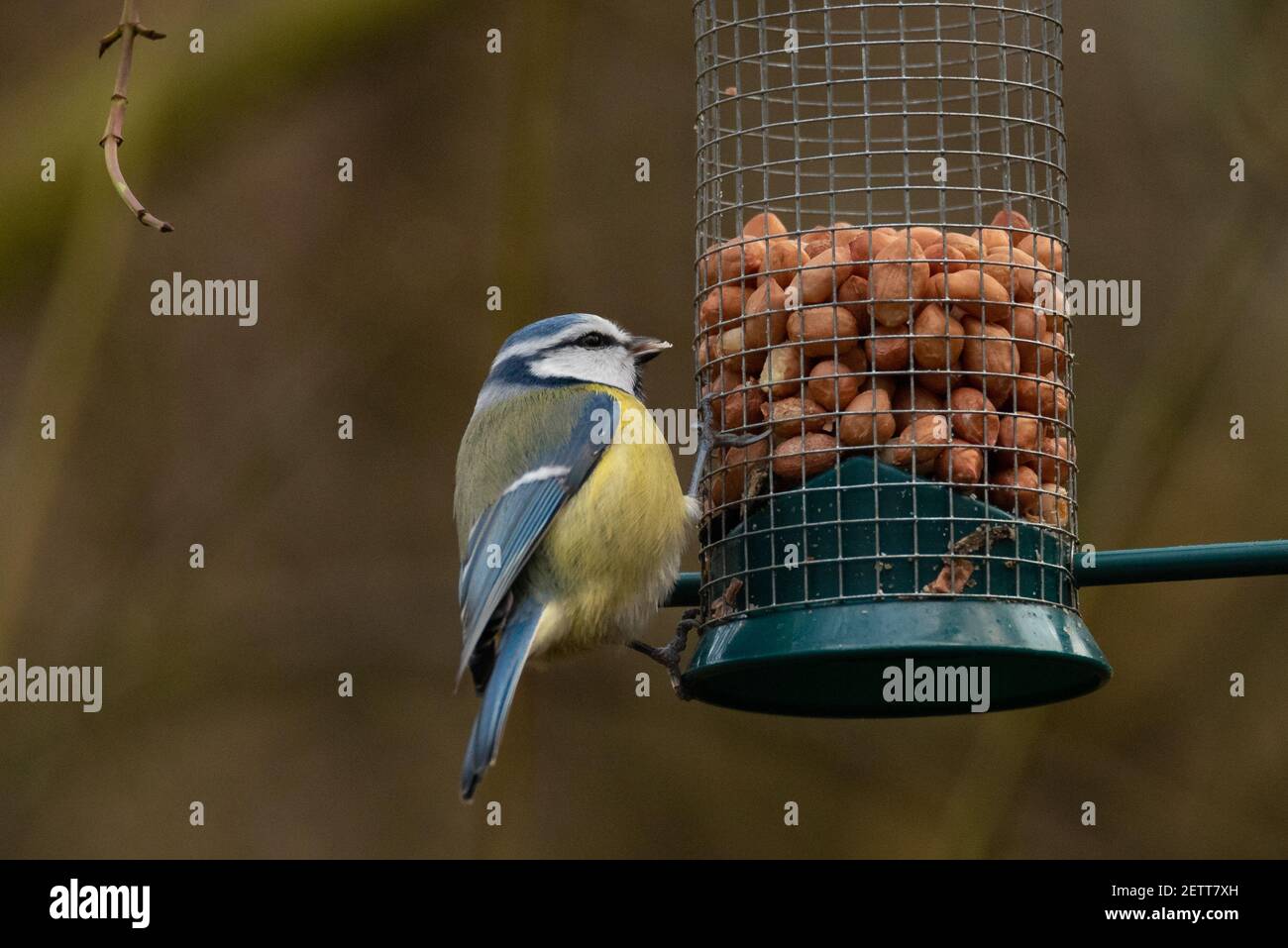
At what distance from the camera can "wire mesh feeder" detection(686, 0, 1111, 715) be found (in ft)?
15.7

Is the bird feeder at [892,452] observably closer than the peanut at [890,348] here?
Yes

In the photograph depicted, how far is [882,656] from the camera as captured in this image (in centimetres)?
464

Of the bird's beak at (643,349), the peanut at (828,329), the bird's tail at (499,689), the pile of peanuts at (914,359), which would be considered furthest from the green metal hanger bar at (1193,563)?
the bird's beak at (643,349)

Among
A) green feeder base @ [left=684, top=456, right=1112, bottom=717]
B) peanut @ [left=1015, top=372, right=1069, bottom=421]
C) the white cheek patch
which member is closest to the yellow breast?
green feeder base @ [left=684, top=456, right=1112, bottom=717]

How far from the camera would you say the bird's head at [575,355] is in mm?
5820

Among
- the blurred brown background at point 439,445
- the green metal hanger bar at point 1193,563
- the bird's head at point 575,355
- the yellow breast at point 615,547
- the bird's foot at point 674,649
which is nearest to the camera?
the green metal hanger bar at point 1193,563

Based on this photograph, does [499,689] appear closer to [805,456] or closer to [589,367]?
[805,456]

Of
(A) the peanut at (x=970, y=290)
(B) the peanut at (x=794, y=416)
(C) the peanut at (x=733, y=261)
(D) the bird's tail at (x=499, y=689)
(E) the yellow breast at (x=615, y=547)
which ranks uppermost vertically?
(C) the peanut at (x=733, y=261)

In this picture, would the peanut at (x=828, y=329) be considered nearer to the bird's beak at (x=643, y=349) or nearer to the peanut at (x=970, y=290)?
the peanut at (x=970, y=290)

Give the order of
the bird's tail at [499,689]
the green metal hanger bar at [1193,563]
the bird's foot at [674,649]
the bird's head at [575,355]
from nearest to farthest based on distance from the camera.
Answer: the green metal hanger bar at [1193,563] < the bird's tail at [499,689] < the bird's foot at [674,649] < the bird's head at [575,355]

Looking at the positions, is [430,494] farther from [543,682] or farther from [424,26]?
[424,26]

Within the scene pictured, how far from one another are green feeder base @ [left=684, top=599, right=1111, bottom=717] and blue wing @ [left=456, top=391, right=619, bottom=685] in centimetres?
57

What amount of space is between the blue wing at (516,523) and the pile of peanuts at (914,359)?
1.78 feet

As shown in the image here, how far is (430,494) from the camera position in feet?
24.9
